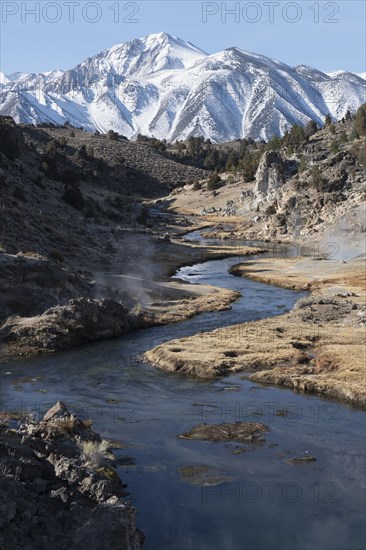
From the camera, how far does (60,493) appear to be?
15164 mm

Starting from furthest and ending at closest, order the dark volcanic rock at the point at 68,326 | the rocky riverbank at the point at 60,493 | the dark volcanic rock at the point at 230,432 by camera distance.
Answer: the dark volcanic rock at the point at 68,326 < the dark volcanic rock at the point at 230,432 < the rocky riverbank at the point at 60,493

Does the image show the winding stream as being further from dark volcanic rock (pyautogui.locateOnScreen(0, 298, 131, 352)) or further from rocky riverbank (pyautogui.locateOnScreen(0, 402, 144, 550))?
rocky riverbank (pyautogui.locateOnScreen(0, 402, 144, 550))

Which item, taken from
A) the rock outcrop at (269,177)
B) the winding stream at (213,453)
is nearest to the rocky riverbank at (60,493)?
the winding stream at (213,453)

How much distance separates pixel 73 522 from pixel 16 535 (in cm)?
153

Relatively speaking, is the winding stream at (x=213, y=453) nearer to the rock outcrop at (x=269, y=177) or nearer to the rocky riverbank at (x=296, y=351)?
the rocky riverbank at (x=296, y=351)

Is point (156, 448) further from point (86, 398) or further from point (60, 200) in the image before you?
point (60, 200)

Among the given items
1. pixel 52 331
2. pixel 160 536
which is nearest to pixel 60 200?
pixel 52 331

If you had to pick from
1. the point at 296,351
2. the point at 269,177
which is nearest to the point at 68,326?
the point at 296,351

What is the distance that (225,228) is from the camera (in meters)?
118

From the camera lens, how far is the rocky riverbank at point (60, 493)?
13.2m

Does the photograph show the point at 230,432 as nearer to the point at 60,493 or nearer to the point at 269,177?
the point at 60,493

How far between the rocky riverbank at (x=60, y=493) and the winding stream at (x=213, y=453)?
1628 mm

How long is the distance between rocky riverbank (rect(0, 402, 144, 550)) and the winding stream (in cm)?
163

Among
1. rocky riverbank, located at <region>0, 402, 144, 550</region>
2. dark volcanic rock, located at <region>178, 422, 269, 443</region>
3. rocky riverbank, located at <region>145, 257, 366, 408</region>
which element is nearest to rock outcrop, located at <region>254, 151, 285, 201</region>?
rocky riverbank, located at <region>145, 257, 366, 408</region>
